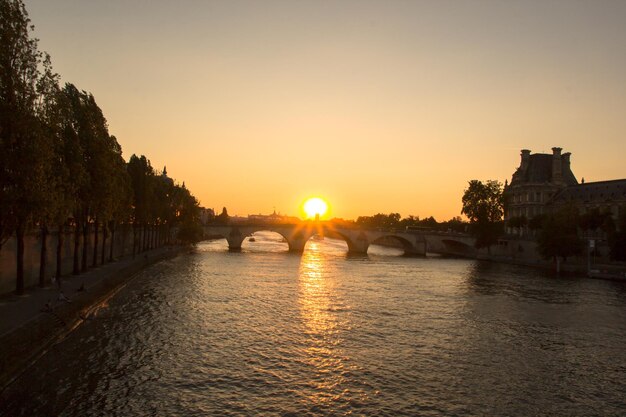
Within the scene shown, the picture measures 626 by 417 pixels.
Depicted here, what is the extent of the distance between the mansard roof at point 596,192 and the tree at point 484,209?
1920 cm

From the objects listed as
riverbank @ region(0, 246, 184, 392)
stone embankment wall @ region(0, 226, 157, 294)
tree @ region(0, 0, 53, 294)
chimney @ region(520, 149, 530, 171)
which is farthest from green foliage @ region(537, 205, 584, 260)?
tree @ region(0, 0, 53, 294)

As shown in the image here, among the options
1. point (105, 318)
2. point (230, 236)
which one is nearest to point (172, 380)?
point (105, 318)

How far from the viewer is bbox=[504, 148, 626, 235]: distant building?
125 meters

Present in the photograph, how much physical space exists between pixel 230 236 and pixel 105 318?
9232 centimetres

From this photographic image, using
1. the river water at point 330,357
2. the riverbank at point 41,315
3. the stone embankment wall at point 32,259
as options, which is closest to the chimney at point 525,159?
the river water at point 330,357

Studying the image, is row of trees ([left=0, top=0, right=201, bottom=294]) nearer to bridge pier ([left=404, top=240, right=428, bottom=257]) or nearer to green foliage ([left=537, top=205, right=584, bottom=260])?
green foliage ([left=537, top=205, right=584, bottom=260])

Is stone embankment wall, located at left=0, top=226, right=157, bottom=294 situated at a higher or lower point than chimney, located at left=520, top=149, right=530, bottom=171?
lower

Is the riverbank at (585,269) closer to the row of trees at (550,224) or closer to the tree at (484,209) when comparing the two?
the row of trees at (550,224)

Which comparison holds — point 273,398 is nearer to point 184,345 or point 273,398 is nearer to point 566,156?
point 184,345

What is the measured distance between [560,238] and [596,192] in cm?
4387

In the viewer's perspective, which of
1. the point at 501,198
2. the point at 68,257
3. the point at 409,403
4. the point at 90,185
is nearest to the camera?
the point at 409,403

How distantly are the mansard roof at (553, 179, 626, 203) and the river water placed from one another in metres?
68.7

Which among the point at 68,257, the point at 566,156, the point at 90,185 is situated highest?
the point at 566,156

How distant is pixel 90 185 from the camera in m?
46.0
